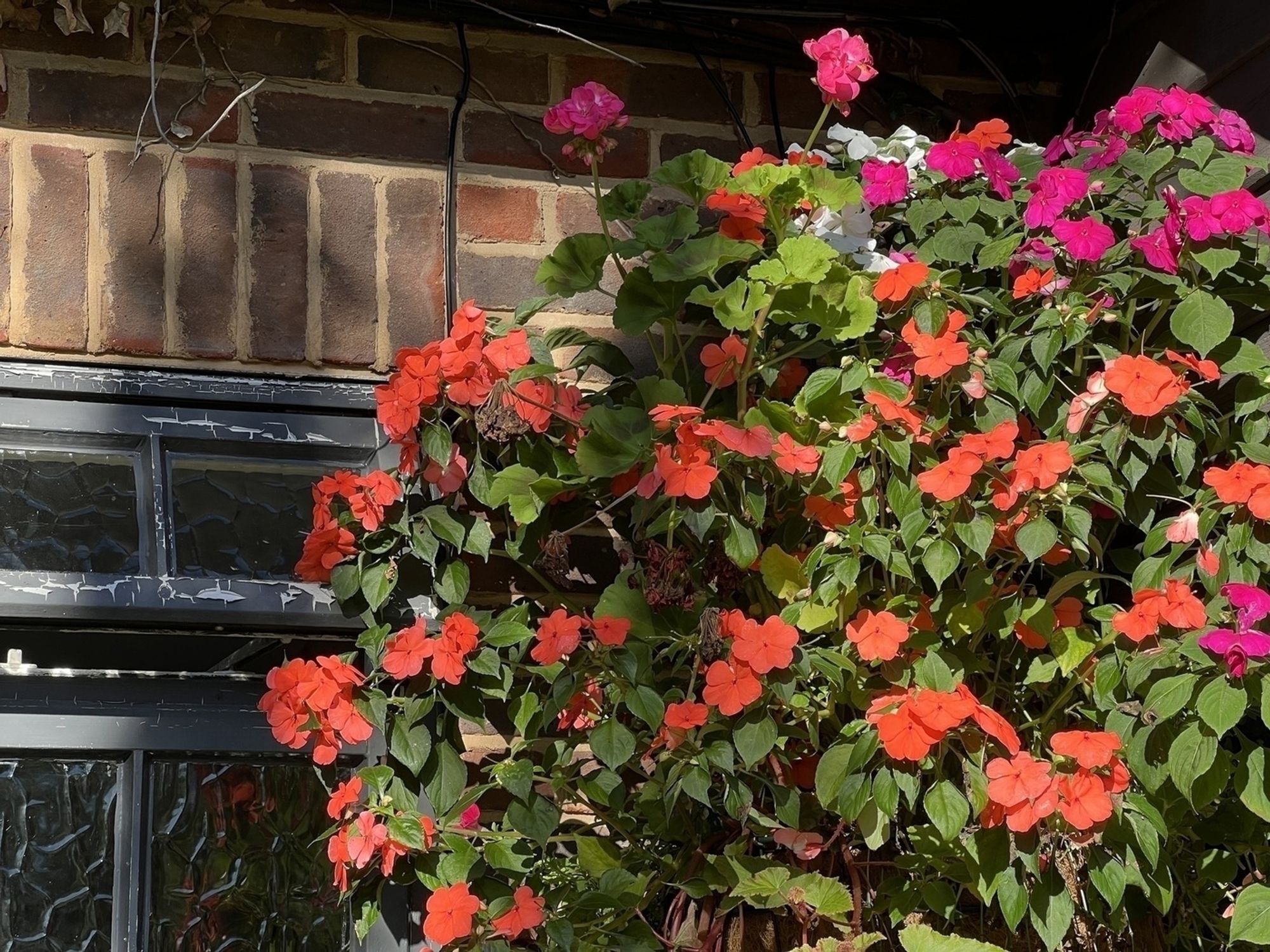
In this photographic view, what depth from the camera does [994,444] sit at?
4.95 feet

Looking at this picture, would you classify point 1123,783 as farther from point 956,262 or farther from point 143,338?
point 143,338

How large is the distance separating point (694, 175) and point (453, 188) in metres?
0.40

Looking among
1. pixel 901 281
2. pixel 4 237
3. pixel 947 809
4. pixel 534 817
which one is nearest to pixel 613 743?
pixel 534 817

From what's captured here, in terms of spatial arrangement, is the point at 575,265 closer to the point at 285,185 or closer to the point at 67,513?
the point at 285,185

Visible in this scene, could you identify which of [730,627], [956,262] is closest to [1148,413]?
[956,262]

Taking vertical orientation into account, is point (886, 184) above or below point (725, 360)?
above

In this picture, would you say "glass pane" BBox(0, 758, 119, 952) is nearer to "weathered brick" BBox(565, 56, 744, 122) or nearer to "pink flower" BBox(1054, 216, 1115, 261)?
"weathered brick" BBox(565, 56, 744, 122)

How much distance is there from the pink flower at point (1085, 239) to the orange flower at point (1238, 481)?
0.28m

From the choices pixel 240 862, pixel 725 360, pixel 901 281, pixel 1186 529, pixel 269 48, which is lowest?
pixel 240 862

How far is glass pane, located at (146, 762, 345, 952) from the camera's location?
170 centimetres

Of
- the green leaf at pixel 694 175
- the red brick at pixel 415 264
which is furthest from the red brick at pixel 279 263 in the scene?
the green leaf at pixel 694 175

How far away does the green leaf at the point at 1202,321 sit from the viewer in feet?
5.19

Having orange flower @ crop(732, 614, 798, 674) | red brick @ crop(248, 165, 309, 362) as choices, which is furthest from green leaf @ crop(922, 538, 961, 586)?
red brick @ crop(248, 165, 309, 362)

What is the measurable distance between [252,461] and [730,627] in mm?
694
